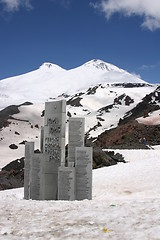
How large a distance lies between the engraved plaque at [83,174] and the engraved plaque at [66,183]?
1.16ft

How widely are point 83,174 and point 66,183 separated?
31.1 inches

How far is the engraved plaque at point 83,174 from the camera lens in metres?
12.2

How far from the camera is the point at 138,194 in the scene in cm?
1278

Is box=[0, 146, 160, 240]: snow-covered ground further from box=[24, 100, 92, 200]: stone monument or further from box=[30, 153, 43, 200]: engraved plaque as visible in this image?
box=[30, 153, 43, 200]: engraved plaque

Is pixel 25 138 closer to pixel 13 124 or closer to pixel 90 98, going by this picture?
pixel 13 124

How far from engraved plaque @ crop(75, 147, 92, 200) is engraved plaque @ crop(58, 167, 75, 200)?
353mm

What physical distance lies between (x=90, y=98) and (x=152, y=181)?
91.7m

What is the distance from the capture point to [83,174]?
12195 mm

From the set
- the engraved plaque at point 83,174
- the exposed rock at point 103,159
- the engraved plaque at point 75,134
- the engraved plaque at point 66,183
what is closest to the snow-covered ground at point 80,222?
the engraved plaque at point 66,183

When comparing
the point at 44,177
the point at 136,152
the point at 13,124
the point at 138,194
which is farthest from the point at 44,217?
the point at 13,124

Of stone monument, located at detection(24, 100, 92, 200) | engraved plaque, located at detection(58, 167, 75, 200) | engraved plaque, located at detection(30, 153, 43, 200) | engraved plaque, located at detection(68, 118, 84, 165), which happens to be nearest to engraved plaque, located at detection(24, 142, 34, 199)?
stone monument, located at detection(24, 100, 92, 200)

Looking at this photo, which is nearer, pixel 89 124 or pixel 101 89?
pixel 89 124

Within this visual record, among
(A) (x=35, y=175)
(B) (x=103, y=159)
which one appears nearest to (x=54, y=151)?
(A) (x=35, y=175)

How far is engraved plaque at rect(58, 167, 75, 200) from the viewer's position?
11828 millimetres
